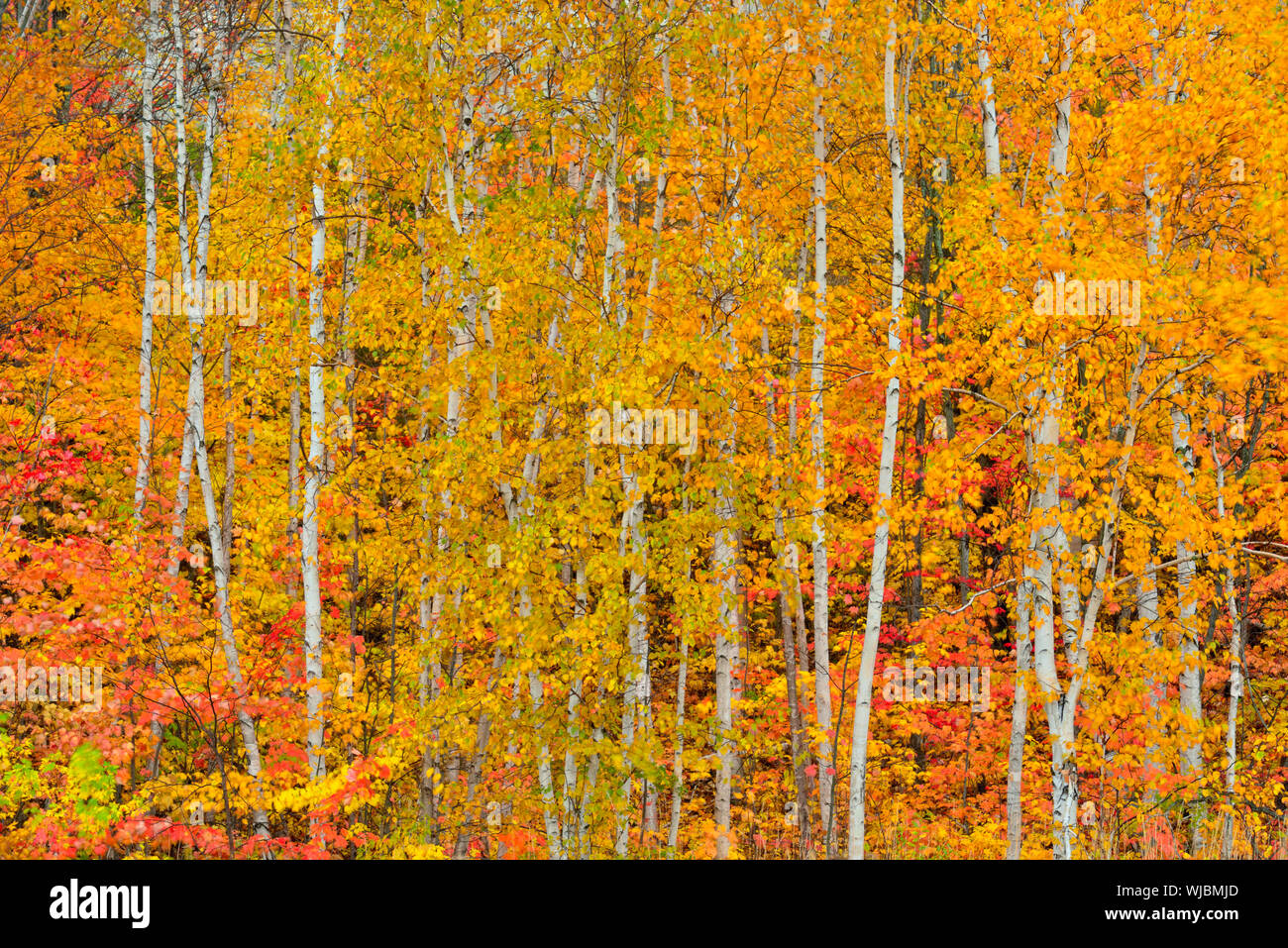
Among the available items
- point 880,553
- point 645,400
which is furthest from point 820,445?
point 645,400

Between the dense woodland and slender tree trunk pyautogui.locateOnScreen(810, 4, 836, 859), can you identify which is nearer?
the dense woodland

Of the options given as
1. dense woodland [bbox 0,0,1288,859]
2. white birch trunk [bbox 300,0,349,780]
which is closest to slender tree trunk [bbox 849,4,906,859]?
dense woodland [bbox 0,0,1288,859]

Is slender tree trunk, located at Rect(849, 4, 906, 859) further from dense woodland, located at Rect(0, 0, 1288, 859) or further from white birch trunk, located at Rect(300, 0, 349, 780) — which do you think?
white birch trunk, located at Rect(300, 0, 349, 780)

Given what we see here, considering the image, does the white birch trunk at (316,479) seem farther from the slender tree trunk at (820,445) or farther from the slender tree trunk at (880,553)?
the slender tree trunk at (820,445)

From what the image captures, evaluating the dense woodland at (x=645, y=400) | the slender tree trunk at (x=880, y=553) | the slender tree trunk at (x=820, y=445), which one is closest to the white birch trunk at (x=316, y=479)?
the dense woodland at (x=645, y=400)

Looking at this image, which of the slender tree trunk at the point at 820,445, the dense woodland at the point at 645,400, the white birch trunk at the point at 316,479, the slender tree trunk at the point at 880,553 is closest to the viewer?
the dense woodland at the point at 645,400

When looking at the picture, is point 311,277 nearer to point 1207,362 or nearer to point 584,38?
point 584,38

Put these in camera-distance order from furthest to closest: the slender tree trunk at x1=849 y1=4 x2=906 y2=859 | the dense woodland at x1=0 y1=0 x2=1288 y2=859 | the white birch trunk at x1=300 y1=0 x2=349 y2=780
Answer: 1. the white birch trunk at x1=300 y1=0 x2=349 y2=780
2. the slender tree trunk at x1=849 y1=4 x2=906 y2=859
3. the dense woodland at x1=0 y1=0 x2=1288 y2=859

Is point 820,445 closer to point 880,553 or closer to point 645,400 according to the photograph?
Answer: point 880,553

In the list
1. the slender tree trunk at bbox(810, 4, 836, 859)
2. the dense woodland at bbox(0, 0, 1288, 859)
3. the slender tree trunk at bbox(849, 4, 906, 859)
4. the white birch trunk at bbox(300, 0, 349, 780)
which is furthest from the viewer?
the slender tree trunk at bbox(810, 4, 836, 859)

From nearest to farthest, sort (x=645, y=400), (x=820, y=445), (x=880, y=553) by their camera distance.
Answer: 1. (x=645, y=400)
2. (x=880, y=553)
3. (x=820, y=445)

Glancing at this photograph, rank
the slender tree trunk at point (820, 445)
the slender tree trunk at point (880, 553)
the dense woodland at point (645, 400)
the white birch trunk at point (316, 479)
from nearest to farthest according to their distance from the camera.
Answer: the dense woodland at point (645, 400) < the slender tree trunk at point (880, 553) < the white birch trunk at point (316, 479) < the slender tree trunk at point (820, 445)

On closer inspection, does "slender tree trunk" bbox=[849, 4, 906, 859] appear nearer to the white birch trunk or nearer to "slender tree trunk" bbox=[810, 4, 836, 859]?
"slender tree trunk" bbox=[810, 4, 836, 859]
